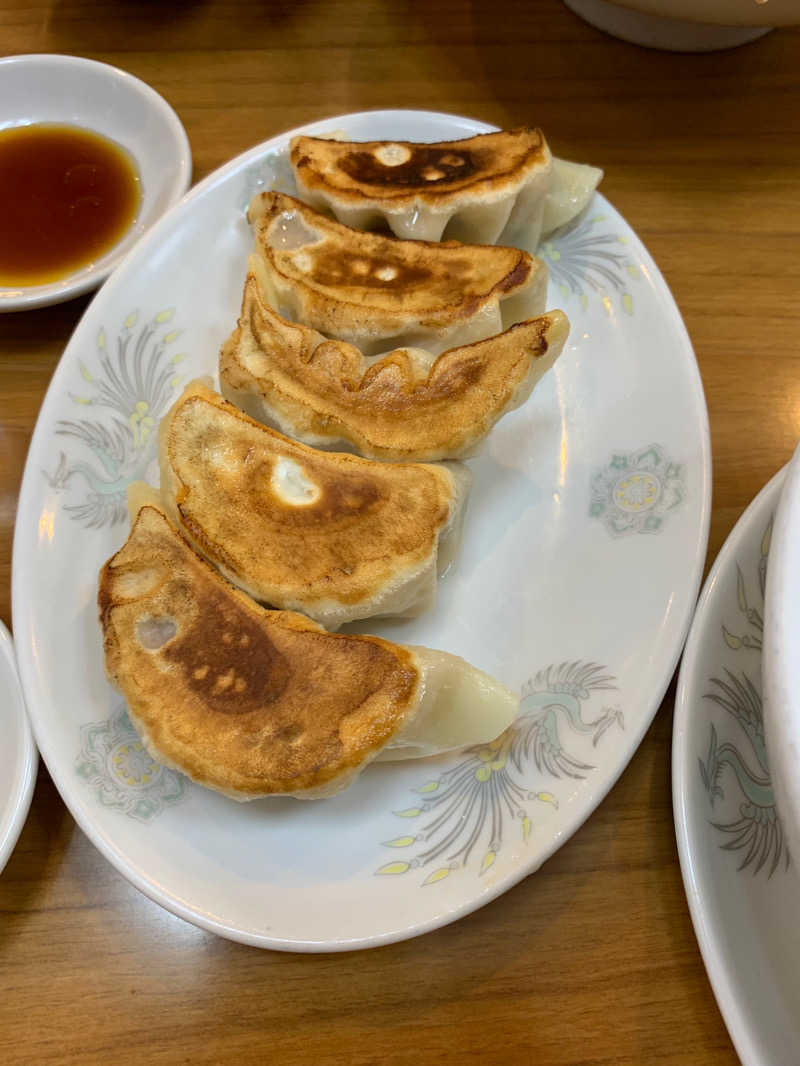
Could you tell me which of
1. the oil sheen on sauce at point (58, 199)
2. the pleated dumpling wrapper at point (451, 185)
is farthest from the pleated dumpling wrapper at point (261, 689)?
the oil sheen on sauce at point (58, 199)

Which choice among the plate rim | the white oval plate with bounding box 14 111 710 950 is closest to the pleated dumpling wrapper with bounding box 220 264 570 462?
the white oval plate with bounding box 14 111 710 950

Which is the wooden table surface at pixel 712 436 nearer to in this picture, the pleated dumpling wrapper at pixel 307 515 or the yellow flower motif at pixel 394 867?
the yellow flower motif at pixel 394 867

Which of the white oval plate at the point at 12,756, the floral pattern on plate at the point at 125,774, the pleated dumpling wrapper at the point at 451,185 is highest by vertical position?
the pleated dumpling wrapper at the point at 451,185

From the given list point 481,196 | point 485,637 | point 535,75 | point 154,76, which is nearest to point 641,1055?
point 485,637

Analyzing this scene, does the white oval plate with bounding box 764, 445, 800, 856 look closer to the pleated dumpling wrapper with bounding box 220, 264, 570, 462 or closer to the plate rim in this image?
the plate rim

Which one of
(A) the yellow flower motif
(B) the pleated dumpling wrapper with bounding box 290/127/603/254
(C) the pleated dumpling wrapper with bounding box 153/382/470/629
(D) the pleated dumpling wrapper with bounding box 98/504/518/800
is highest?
(B) the pleated dumpling wrapper with bounding box 290/127/603/254

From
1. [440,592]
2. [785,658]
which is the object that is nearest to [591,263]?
[440,592]

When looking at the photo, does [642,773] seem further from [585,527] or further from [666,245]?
[666,245]
